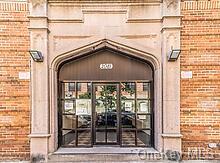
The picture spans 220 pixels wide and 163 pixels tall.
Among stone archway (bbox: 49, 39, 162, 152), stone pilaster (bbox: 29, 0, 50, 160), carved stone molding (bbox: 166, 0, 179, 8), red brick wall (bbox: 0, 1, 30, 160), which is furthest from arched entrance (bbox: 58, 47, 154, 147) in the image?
carved stone molding (bbox: 166, 0, 179, 8)

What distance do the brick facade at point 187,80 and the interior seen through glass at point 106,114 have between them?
1.13 metres

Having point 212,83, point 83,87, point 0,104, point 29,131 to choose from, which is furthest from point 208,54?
point 0,104

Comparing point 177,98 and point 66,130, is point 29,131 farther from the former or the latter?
point 177,98

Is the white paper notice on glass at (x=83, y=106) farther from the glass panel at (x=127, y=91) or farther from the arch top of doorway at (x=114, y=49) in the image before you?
the arch top of doorway at (x=114, y=49)

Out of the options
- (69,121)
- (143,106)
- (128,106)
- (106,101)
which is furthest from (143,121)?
(69,121)

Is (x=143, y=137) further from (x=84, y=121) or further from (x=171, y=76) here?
(x=171, y=76)

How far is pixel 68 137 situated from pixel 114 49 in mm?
3055

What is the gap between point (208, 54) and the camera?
7395 millimetres

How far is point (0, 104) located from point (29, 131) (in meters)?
1.14

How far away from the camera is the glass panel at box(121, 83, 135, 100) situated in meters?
7.91

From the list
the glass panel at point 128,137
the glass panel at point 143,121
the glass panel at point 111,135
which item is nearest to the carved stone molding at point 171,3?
the glass panel at point 143,121

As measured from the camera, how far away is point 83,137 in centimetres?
793

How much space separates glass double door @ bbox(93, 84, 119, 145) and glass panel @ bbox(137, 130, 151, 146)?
0.68m

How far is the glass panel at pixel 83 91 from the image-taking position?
25.9 ft
